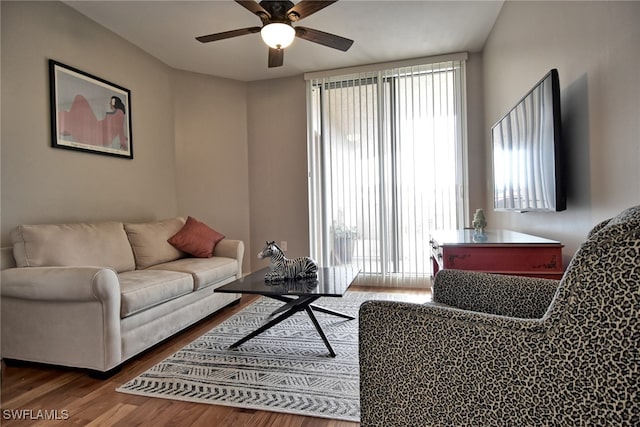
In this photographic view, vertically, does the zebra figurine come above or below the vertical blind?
below

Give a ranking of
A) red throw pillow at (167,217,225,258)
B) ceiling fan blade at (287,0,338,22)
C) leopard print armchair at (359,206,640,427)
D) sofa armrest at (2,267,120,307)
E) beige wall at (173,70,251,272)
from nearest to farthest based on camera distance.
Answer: leopard print armchair at (359,206,640,427)
sofa armrest at (2,267,120,307)
ceiling fan blade at (287,0,338,22)
red throw pillow at (167,217,225,258)
beige wall at (173,70,251,272)

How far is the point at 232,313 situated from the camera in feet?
10.2

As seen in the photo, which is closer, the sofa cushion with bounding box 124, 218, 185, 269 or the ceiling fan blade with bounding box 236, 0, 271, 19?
the ceiling fan blade with bounding box 236, 0, 271, 19

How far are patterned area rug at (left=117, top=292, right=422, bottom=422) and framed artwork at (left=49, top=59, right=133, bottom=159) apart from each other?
1.93 meters

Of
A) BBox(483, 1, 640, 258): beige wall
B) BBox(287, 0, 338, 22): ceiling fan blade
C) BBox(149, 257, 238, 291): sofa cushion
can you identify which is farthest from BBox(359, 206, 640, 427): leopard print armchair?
BBox(149, 257, 238, 291): sofa cushion

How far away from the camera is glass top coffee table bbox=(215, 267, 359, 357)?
6.77 ft

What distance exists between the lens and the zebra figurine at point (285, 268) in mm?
2406

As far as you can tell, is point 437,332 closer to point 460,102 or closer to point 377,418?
point 377,418

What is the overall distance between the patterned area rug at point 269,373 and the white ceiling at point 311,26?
2.59 metres

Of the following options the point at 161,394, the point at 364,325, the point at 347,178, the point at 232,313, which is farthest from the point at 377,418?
the point at 347,178

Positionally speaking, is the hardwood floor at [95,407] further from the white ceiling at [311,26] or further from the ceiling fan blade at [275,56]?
the white ceiling at [311,26]

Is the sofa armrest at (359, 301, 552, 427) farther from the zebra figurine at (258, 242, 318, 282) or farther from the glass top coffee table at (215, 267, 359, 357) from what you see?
the zebra figurine at (258, 242, 318, 282)

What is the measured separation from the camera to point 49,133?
101 inches

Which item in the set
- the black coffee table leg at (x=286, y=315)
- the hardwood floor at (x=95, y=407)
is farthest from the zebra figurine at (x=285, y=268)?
the hardwood floor at (x=95, y=407)
